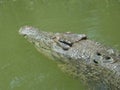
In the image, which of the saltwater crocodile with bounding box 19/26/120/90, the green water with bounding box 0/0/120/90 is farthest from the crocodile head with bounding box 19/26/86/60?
the green water with bounding box 0/0/120/90

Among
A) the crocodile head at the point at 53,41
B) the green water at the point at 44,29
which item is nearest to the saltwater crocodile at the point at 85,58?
the crocodile head at the point at 53,41

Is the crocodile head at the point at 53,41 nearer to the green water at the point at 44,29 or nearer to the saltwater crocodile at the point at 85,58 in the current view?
the saltwater crocodile at the point at 85,58

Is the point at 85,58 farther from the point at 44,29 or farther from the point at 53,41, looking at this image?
the point at 44,29

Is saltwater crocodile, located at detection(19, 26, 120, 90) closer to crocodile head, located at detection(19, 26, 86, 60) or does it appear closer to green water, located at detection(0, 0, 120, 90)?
crocodile head, located at detection(19, 26, 86, 60)

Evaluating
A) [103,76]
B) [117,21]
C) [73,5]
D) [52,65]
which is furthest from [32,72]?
[73,5]

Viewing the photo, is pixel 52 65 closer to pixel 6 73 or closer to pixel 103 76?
pixel 6 73

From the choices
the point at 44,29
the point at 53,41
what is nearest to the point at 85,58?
the point at 53,41

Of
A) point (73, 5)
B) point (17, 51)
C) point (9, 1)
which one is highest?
point (9, 1)
